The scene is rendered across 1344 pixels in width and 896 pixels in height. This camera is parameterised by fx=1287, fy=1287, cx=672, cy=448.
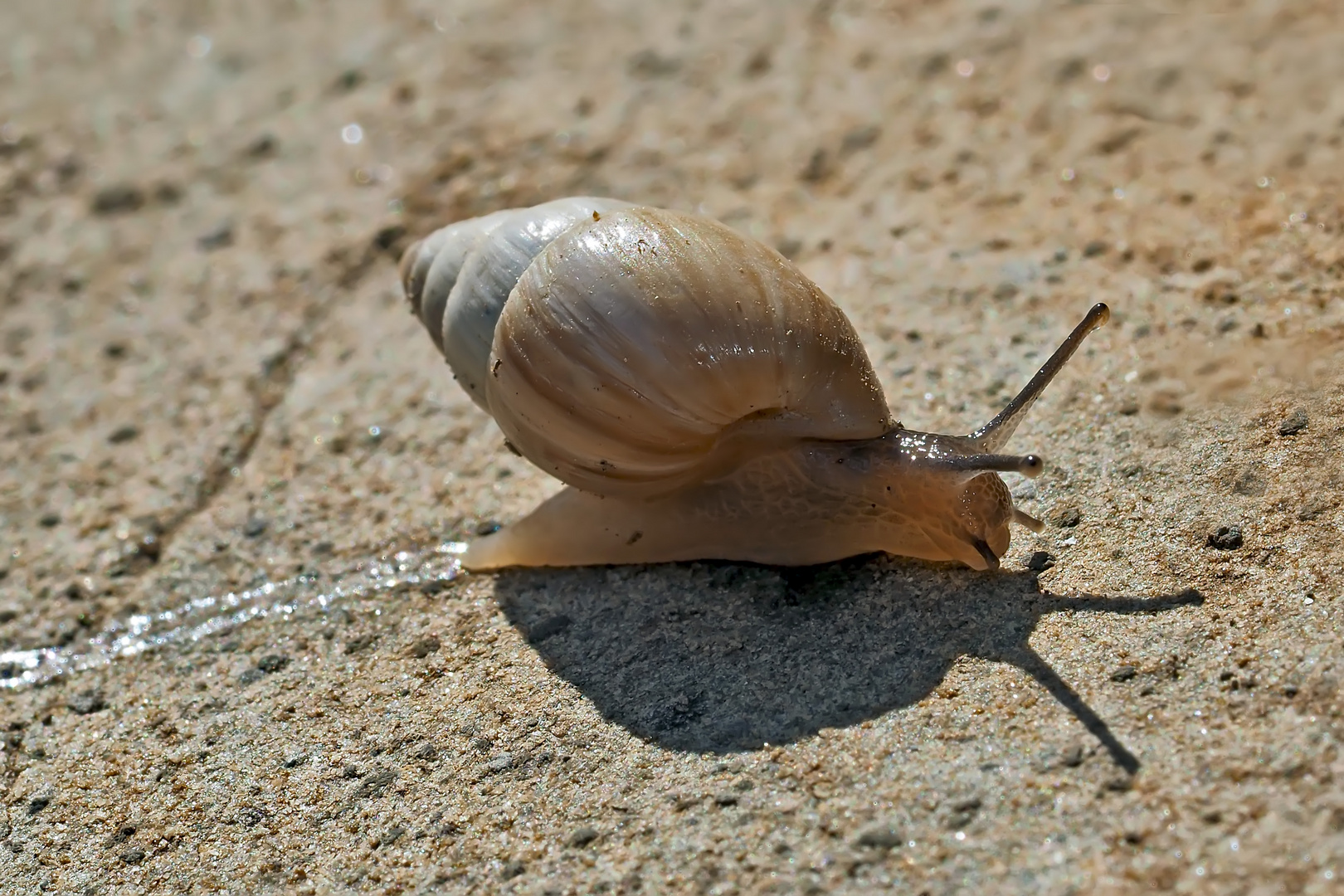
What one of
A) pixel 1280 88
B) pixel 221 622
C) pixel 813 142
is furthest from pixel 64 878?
pixel 1280 88

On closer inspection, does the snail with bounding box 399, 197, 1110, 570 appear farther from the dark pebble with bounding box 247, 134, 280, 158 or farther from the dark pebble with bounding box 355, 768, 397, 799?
the dark pebble with bounding box 247, 134, 280, 158

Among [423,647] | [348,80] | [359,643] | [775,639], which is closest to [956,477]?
[775,639]

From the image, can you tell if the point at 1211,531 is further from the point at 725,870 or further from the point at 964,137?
the point at 964,137

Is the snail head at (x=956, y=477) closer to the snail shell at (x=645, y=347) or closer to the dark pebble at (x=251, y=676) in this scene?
the snail shell at (x=645, y=347)

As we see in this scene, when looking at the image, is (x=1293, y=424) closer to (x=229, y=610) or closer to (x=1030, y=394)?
(x=1030, y=394)

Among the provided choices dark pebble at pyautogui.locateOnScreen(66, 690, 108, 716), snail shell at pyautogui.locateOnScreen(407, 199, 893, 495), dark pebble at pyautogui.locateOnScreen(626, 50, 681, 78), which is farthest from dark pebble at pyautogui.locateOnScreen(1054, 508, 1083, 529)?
dark pebble at pyautogui.locateOnScreen(626, 50, 681, 78)
